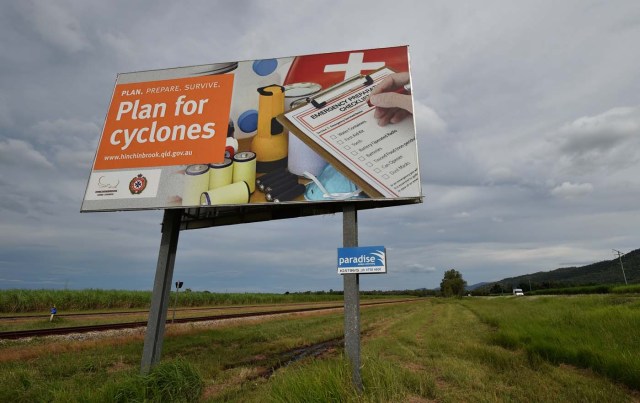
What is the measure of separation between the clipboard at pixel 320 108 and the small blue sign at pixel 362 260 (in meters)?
1.24

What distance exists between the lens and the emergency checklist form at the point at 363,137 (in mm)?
6957

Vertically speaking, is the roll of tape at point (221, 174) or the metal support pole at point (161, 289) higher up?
the roll of tape at point (221, 174)

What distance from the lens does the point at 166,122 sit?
8.53 m

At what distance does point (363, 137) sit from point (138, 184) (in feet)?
17.5

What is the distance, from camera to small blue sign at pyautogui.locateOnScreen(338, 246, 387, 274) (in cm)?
634

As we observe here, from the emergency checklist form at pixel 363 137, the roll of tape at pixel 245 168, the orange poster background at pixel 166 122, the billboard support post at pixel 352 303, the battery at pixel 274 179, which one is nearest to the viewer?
the billboard support post at pixel 352 303

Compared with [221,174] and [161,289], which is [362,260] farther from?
[161,289]

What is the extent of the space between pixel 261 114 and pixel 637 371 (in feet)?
33.8

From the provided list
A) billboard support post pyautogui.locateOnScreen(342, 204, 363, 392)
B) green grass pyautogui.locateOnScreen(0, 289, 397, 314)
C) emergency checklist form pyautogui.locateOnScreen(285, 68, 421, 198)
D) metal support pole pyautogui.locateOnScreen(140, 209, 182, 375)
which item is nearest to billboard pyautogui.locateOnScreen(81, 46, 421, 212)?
emergency checklist form pyautogui.locateOnScreen(285, 68, 421, 198)

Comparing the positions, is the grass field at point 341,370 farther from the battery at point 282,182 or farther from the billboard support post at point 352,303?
the battery at point 282,182

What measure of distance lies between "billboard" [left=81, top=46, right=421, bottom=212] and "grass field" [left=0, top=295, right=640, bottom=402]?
3460 millimetres

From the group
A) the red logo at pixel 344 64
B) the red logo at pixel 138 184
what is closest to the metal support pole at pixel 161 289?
the red logo at pixel 138 184

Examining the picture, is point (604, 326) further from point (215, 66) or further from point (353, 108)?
point (215, 66)

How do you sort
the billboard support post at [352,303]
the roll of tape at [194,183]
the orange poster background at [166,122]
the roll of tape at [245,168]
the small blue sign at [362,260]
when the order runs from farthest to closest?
1. the orange poster background at [166,122]
2. the roll of tape at [194,183]
3. the roll of tape at [245,168]
4. the small blue sign at [362,260]
5. the billboard support post at [352,303]
